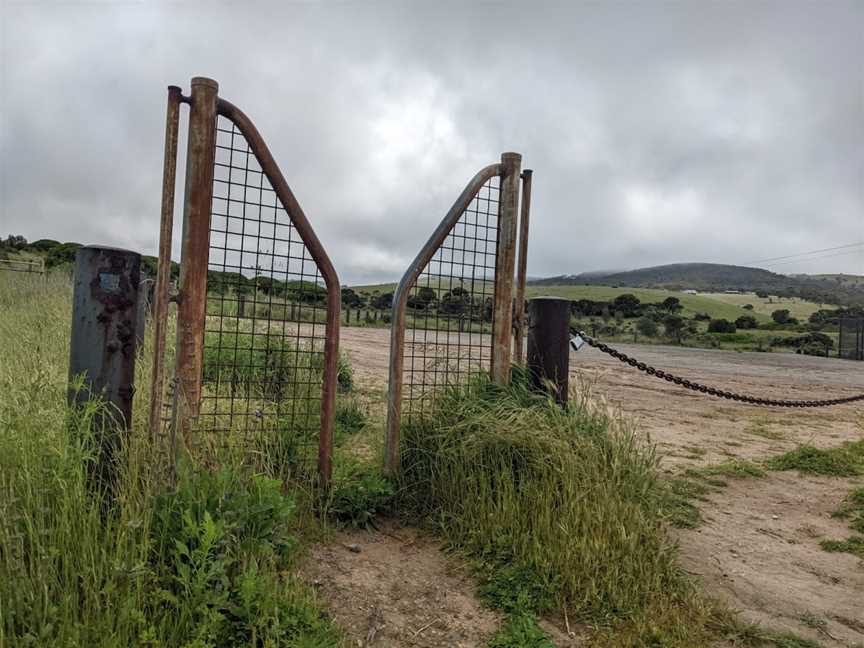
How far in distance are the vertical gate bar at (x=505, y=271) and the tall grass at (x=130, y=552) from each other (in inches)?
84.6

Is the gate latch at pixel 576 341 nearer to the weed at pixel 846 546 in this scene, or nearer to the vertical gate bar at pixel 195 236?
the weed at pixel 846 546

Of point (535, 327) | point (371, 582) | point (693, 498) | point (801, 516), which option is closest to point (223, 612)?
point (371, 582)

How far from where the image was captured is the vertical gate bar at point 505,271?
14.5 ft

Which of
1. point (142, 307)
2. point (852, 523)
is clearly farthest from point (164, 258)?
point (852, 523)

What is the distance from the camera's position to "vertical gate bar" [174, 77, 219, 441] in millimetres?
3438

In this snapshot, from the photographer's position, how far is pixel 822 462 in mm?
5945

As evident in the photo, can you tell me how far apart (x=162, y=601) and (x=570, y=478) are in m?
2.21

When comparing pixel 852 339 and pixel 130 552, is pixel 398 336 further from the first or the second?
pixel 852 339

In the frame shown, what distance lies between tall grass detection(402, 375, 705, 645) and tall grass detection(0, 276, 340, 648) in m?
1.16

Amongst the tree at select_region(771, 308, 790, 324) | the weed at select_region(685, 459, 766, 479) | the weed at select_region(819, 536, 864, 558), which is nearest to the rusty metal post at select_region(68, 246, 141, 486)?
the weed at select_region(819, 536, 864, 558)

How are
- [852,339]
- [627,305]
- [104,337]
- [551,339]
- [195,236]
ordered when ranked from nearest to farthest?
[104,337] < [195,236] < [551,339] < [852,339] < [627,305]

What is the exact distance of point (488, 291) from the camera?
15.1 ft

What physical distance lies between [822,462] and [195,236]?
663 centimetres

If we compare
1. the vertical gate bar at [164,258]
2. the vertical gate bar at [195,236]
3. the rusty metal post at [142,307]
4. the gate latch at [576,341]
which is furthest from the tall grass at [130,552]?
the gate latch at [576,341]
